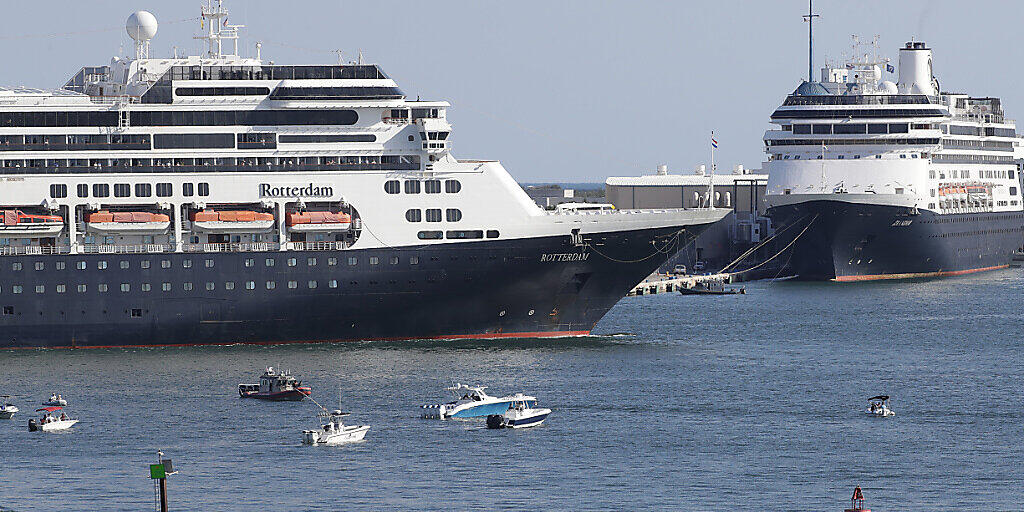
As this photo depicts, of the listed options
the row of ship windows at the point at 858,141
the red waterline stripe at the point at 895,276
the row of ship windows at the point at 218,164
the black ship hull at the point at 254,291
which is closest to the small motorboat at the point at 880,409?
the black ship hull at the point at 254,291

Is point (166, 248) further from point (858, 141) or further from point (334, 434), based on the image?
point (858, 141)

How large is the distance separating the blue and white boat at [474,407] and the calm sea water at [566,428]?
0.48m

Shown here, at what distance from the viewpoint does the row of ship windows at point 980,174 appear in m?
122

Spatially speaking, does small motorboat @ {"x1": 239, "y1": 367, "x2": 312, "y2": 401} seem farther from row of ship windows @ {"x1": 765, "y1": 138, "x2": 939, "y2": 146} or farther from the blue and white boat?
row of ship windows @ {"x1": 765, "y1": 138, "x2": 939, "y2": 146}

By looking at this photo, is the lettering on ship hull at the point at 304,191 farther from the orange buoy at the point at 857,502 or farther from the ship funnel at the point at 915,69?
the ship funnel at the point at 915,69

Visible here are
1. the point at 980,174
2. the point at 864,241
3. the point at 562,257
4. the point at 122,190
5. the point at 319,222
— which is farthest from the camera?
the point at 980,174

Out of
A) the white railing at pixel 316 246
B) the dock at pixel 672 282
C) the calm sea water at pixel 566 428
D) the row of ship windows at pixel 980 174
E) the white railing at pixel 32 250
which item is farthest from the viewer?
the row of ship windows at pixel 980 174

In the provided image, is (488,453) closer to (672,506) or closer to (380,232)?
(672,506)

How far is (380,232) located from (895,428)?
23702 mm

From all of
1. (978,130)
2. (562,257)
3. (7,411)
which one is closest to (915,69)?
(978,130)

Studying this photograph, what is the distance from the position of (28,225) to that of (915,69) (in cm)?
7796

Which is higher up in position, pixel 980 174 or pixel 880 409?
pixel 980 174

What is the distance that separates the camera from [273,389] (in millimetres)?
59344

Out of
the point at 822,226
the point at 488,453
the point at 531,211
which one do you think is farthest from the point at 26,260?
the point at 822,226
